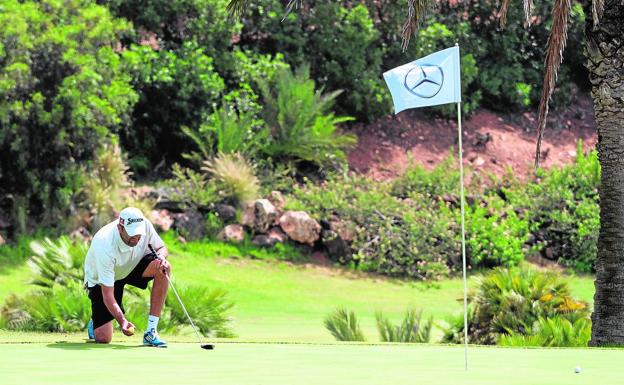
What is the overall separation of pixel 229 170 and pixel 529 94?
10.0 m

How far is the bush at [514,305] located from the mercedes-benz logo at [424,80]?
5.60m

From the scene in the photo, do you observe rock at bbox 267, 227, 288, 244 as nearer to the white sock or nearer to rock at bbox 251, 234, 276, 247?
rock at bbox 251, 234, 276, 247

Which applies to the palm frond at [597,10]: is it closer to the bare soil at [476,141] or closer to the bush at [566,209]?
the bush at [566,209]

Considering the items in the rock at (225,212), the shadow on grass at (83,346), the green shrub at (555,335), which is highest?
the rock at (225,212)

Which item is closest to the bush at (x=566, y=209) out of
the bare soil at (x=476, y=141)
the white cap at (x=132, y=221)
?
the bare soil at (x=476, y=141)

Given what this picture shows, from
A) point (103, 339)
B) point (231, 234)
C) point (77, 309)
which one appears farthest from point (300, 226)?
point (103, 339)

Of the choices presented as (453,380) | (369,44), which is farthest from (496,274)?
(369,44)

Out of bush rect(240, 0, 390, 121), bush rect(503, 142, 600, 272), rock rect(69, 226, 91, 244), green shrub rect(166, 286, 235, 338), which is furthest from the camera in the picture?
bush rect(240, 0, 390, 121)

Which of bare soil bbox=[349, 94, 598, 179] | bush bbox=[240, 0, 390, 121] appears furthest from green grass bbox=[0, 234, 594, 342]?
bush bbox=[240, 0, 390, 121]

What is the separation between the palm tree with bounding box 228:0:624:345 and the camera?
1620 cm

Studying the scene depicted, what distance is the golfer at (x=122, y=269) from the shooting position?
1211cm

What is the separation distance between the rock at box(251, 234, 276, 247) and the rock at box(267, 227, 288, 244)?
0.24 feet

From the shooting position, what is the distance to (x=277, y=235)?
1041 inches

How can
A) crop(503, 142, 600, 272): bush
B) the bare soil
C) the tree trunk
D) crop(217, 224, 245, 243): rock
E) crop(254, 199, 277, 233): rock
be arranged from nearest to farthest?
the tree trunk
crop(217, 224, 245, 243): rock
crop(254, 199, 277, 233): rock
crop(503, 142, 600, 272): bush
the bare soil
